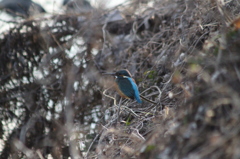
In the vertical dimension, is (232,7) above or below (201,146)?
above

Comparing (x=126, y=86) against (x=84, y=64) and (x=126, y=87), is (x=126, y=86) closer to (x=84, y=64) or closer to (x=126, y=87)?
(x=126, y=87)

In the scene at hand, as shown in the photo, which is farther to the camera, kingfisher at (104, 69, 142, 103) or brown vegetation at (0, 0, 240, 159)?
brown vegetation at (0, 0, 240, 159)

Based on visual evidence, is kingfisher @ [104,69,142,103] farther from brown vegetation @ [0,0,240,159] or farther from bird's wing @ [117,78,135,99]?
brown vegetation @ [0,0,240,159]

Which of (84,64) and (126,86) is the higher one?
(84,64)

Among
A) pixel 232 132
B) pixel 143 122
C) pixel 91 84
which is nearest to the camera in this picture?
pixel 232 132

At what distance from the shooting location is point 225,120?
5.45 feet

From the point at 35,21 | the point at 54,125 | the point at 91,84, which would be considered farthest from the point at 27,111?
the point at 35,21

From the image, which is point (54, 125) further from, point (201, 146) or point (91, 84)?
point (201, 146)

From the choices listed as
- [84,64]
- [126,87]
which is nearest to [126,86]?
[126,87]

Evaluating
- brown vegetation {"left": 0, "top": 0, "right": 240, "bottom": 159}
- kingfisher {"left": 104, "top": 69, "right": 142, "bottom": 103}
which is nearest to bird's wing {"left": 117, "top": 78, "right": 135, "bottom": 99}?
kingfisher {"left": 104, "top": 69, "right": 142, "bottom": 103}

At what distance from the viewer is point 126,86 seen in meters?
3.43

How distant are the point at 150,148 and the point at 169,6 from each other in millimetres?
3067

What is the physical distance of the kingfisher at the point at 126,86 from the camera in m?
3.32

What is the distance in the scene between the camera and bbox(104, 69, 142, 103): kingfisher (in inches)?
131
